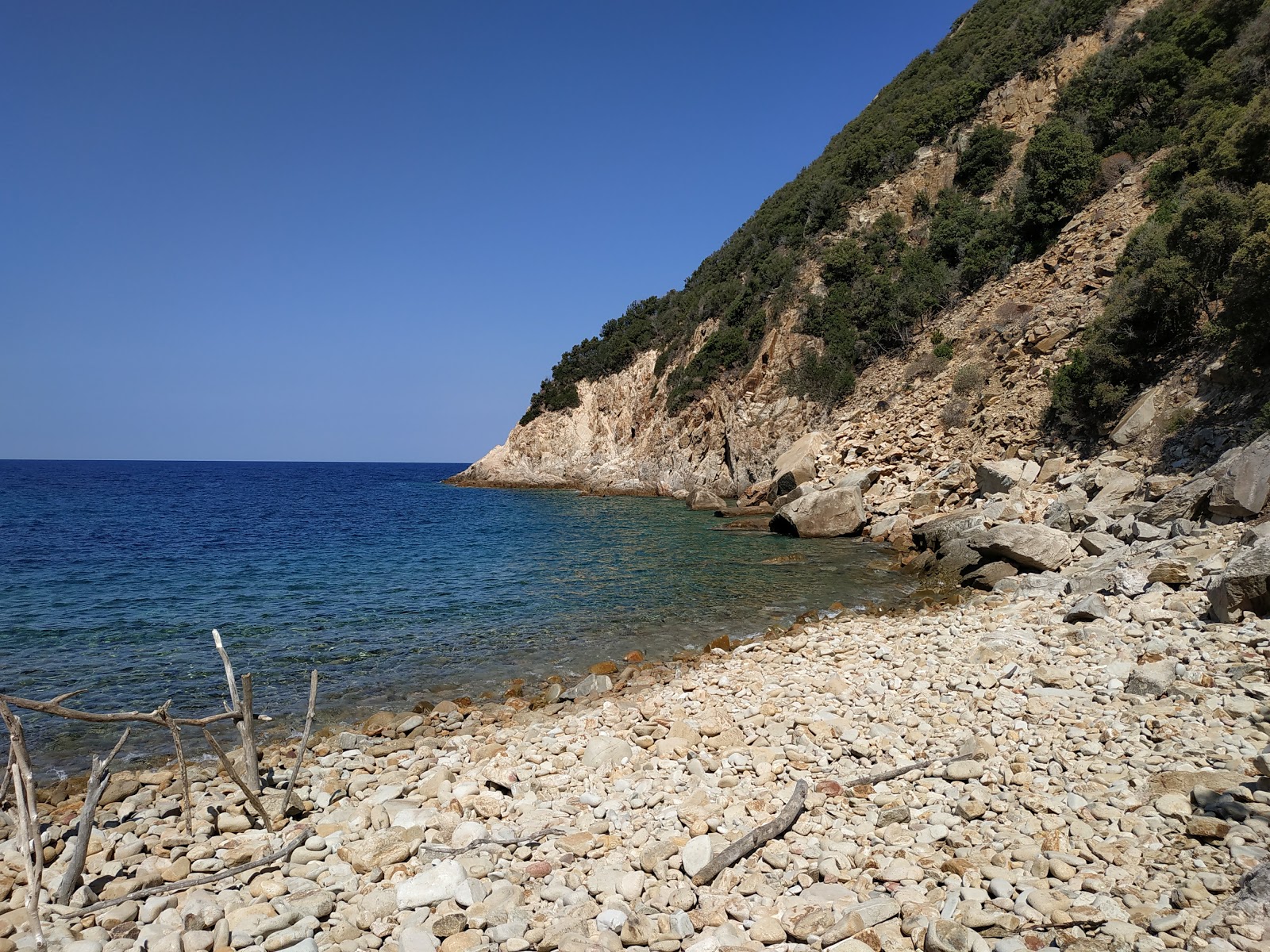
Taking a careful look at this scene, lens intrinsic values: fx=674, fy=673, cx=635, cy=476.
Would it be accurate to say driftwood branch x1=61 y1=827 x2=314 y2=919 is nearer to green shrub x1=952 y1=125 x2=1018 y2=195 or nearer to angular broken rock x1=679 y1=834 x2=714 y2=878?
angular broken rock x1=679 y1=834 x2=714 y2=878

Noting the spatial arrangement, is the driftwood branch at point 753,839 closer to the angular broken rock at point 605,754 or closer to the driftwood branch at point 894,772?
the driftwood branch at point 894,772

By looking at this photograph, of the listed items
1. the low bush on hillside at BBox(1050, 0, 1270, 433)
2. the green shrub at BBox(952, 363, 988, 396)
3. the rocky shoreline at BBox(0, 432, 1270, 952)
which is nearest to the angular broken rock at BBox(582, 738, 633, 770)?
the rocky shoreline at BBox(0, 432, 1270, 952)

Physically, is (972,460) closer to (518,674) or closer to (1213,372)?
(1213,372)

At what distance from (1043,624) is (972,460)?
45.8 feet

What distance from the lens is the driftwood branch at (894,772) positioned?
6.30 meters

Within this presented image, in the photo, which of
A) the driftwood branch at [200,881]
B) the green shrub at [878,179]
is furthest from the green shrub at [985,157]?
the driftwood branch at [200,881]

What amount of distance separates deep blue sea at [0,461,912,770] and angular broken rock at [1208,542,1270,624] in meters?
7.17

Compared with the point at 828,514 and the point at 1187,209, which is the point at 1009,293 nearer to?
the point at 1187,209

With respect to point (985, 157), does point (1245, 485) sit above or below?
below

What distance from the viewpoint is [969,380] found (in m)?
25.9

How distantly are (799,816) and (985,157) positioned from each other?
41.7 metres

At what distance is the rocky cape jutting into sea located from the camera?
15.0ft

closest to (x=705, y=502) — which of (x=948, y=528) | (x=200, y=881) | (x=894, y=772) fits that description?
(x=948, y=528)

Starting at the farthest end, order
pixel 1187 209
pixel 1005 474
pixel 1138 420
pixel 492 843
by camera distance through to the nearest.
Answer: pixel 1005 474, pixel 1138 420, pixel 1187 209, pixel 492 843
